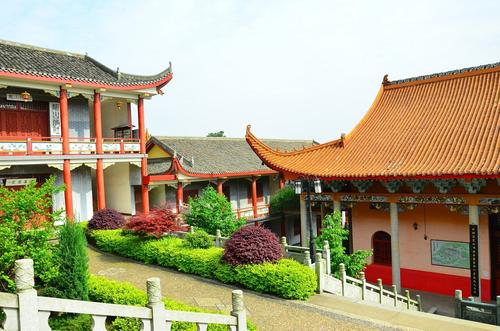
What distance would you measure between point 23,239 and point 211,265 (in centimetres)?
536

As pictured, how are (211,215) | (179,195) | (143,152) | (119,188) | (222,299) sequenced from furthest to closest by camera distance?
(119,188) < (179,195) < (143,152) < (211,215) < (222,299)

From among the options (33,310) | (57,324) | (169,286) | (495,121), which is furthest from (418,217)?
(33,310)

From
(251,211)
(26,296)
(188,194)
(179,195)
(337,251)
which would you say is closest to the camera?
(26,296)

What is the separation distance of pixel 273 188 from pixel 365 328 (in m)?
20.8

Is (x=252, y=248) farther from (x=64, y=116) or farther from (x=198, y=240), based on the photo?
(x=64, y=116)

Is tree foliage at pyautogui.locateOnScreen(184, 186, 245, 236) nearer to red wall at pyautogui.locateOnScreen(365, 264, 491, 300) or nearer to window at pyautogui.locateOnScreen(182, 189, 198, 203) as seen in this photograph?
red wall at pyautogui.locateOnScreen(365, 264, 491, 300)

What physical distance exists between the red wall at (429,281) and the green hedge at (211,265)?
586 cm

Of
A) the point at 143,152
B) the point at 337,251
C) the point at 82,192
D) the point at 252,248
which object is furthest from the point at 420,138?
the point at 82,192

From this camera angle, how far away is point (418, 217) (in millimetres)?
15000

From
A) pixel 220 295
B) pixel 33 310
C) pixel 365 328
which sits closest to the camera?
pixel 33 310

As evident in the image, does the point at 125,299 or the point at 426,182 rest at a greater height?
the point at 426,182

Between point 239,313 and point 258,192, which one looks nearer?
point 239,313

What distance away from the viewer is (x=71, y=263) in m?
8.52

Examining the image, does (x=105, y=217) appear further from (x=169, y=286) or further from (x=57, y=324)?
(x=57, y=324)
